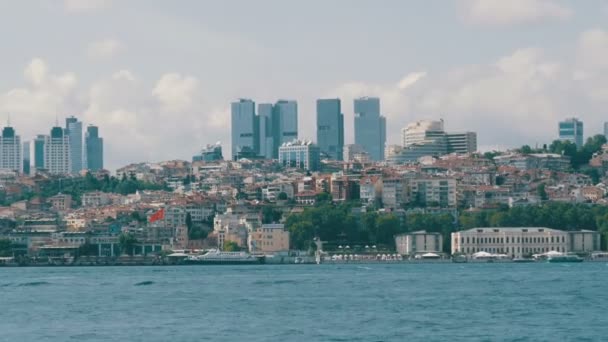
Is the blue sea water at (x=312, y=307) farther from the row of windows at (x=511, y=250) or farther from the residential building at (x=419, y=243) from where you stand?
the residential building at (x=419, y=243)

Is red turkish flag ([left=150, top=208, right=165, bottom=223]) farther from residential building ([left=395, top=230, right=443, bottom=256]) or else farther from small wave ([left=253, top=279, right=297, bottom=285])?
small wave ([left=253, top=279, right=297, bottom=285])

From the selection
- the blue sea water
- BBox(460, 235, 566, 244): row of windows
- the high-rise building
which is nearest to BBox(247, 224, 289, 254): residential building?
BBox(460, 235, 566, 244): row of windows

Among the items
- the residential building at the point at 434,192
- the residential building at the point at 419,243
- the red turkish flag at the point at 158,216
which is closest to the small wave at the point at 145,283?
the residential building at the point at 419,243

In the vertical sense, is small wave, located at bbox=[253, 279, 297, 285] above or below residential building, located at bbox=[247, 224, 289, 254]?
below

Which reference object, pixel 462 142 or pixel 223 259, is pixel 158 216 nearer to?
pixel 223 259

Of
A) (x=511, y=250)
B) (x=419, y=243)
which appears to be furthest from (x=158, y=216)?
(x=511, y=250)
